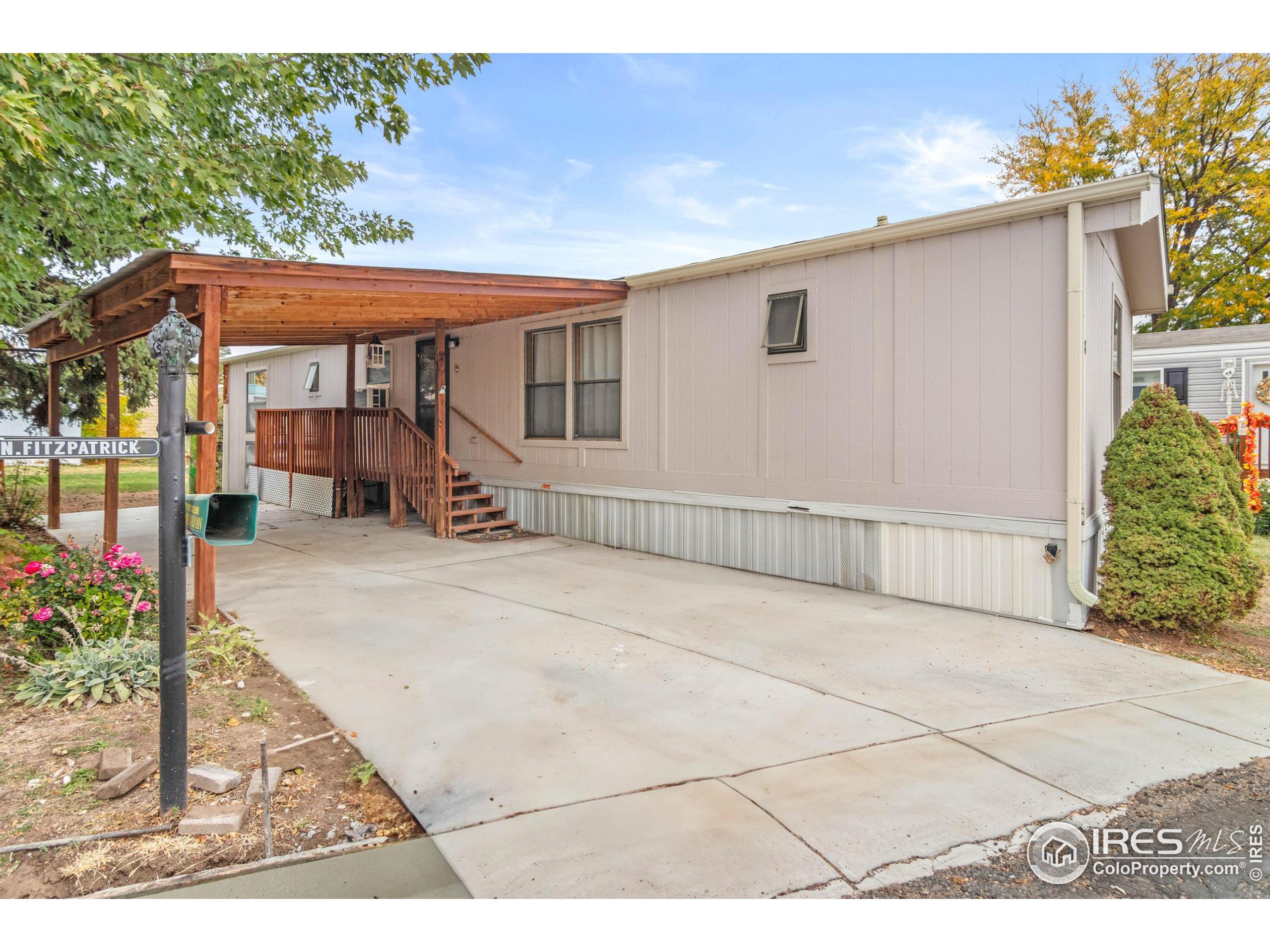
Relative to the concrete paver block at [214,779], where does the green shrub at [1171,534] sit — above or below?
above

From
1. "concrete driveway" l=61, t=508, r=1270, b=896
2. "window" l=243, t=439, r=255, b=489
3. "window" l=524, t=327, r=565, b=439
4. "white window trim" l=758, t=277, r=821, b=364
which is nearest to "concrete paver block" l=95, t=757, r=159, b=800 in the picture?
"concrete driveway" l=61, t=508, r=1270, b=896

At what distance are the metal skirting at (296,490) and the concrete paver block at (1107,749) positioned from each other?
9619mm

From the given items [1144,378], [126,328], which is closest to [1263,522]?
[1144,378]

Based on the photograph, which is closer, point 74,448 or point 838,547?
point 74,448

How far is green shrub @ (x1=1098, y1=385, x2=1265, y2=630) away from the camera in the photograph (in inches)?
189

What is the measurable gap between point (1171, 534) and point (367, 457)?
9106mm

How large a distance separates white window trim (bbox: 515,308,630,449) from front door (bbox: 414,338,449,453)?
2.00m

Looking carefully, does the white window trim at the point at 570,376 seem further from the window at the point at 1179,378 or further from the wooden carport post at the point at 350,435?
the window at the point at 1179,378

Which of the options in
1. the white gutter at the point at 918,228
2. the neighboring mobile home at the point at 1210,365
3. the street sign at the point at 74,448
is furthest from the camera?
the neighboring mobile home at the point at 1210,365

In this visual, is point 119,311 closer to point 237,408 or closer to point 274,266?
point 274,266

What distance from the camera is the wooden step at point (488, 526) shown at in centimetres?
891

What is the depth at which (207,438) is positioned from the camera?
206 inches

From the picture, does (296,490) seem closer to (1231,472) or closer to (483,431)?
(483,431)

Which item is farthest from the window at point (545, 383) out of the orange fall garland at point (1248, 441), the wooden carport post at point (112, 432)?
the orange fall garland at point (1248, 441)
